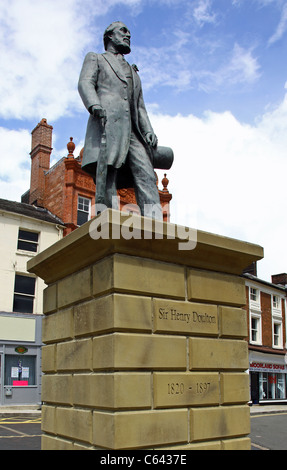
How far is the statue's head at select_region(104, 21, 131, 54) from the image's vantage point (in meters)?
6.81

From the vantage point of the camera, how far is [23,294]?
2605cm

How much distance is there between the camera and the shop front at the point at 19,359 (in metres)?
24.2

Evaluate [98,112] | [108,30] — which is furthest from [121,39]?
[98,112]

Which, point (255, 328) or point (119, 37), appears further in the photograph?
point (255, 328)

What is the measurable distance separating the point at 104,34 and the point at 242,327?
14.8 ft

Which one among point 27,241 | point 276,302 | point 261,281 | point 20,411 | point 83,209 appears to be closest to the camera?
point 20,411

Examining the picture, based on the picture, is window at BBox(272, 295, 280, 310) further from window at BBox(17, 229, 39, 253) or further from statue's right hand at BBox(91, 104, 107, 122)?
statue's right hand at BBox(91, 104, 107, 122)

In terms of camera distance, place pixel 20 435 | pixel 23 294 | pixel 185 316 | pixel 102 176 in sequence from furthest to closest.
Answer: pixel 23 294
pixel 20 435
pixel 102 176
pixel 185 316

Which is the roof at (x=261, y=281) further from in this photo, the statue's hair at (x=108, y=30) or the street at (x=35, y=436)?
the statue's hair at (x=108, y=30)

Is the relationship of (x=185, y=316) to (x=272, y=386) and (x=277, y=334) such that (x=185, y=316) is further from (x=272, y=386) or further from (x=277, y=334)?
(x=277, y=334)

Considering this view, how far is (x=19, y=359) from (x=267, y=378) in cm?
2049

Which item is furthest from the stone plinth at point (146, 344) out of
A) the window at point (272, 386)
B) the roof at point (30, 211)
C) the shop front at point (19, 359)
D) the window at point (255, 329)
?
the window at point (255, 329)

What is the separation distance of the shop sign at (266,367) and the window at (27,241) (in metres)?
18.3
